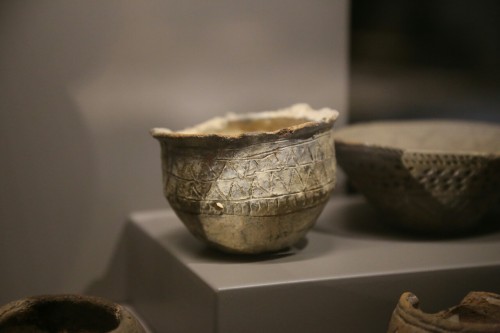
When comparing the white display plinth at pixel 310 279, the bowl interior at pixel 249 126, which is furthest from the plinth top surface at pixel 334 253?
the bowl interior at pixel 249 126

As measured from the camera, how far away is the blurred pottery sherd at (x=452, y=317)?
151 centimetres

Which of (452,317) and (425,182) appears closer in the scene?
(452,317)

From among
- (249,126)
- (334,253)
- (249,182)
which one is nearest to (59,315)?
(249,182)

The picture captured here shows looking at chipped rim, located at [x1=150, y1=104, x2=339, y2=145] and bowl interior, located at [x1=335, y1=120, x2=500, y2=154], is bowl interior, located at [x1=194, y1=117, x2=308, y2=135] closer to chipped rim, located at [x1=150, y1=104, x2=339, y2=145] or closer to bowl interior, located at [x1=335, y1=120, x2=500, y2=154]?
chipped rim, located at [x1=150, y1=104, x2=339, y2=145]

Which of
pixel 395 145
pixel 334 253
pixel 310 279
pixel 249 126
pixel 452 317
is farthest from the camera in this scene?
pixel 395 145

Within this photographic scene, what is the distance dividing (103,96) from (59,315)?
79 cm

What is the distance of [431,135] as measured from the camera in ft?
8.82

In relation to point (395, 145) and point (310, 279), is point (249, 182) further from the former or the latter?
point (395, 145)

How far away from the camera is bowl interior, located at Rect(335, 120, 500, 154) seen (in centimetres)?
257

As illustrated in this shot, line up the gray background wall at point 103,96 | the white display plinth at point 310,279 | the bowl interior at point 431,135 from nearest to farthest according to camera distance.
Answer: the white display plinth at point 310,279, the gray background wall at point 103,96, the bowl interior at point 431,135

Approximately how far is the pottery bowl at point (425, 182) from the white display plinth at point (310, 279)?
7 cm

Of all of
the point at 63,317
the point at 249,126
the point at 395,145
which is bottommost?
the point at 63,317

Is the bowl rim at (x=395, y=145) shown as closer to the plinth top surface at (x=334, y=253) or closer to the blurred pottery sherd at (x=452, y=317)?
the plinth top surface at (x=334, y=253)

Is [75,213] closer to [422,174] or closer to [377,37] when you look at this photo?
[422,174]
